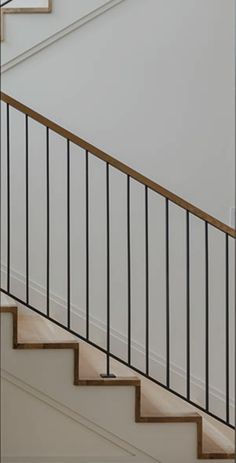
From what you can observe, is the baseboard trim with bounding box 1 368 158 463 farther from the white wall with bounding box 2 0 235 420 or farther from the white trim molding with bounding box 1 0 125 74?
the white trim molding with bounding box 1 0 125 74

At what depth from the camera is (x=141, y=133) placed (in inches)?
190

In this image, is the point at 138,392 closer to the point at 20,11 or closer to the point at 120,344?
the point at 120,344

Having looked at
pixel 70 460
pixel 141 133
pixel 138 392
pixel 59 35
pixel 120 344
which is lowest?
pixel 70 460

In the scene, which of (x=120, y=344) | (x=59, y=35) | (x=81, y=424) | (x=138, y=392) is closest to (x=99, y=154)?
(x=138, y=392)

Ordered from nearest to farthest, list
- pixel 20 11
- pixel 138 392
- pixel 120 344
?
1. pixel 138 392
2. pixel 20 11
3. pixel 120 344

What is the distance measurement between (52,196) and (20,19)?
995 mm

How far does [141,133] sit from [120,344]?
1.19m

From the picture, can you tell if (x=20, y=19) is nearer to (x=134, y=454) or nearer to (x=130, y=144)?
(x=130, y=144)

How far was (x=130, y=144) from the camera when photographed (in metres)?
4.83

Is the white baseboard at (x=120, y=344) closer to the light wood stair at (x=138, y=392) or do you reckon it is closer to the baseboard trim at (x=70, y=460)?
the light wood stair at (x=138, y=392)

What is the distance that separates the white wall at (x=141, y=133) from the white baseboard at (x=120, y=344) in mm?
41

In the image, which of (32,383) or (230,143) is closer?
(32,383)

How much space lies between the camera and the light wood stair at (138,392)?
146 inches

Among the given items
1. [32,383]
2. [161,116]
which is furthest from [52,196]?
[32,383]
